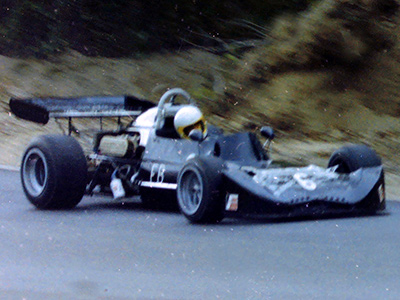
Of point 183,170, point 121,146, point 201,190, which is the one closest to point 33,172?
point 121,146

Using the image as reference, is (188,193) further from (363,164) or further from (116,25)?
(116,25)

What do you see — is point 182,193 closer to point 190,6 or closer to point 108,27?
point 190,6

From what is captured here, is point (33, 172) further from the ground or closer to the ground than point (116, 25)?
closer to the ground

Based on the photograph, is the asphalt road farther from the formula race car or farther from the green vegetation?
the green vegetation

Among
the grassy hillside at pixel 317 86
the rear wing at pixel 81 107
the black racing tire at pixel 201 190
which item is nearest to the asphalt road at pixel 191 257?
the black racing tire at pixel 201 190

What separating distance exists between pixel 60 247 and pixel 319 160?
7.90 metres

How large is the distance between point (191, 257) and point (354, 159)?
3301 millimetres

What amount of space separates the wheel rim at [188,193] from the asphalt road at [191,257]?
0.19 meters

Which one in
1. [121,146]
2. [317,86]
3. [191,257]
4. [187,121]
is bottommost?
[191,257]

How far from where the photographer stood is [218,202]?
8781 mm

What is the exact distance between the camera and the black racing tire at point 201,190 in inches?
342

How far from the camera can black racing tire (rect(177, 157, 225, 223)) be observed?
28.5ft

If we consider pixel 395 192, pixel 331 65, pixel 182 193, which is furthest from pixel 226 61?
pixel 182 193

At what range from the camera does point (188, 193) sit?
9.13 metres
